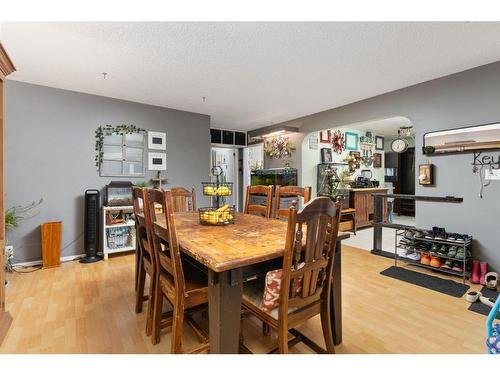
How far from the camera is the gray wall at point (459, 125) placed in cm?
260

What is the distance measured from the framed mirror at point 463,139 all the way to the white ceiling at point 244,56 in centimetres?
68

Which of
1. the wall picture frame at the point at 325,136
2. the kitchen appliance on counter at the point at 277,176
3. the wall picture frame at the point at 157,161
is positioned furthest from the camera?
the wall picture frame at the point at 325,136

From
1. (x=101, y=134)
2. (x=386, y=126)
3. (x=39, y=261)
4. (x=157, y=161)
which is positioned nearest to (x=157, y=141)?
(x=157, y=161)

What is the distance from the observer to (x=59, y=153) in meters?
3.35

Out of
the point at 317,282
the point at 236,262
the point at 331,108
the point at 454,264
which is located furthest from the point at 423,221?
the point at 236,262

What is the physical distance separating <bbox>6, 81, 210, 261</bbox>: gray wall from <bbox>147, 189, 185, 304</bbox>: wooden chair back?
2.65 metres

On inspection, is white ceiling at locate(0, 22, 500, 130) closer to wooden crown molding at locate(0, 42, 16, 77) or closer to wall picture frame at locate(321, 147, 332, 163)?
wooden crown molding at locate(0, 42, 16, 77)

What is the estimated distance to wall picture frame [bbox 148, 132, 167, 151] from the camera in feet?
13.2

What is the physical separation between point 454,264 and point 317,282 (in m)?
2.36

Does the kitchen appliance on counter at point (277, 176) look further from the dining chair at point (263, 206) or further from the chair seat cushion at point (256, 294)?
the chair seat cushion at point (256, 294)

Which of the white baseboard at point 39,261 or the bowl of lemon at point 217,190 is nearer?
the bowl of lemon at point 217,190

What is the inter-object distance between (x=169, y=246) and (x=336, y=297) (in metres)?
1.10

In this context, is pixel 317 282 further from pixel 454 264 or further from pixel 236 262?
pixel 454 264

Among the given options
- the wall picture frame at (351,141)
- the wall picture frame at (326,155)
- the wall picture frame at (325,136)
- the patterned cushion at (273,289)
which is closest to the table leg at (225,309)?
the patterned cushion at (273,289)
